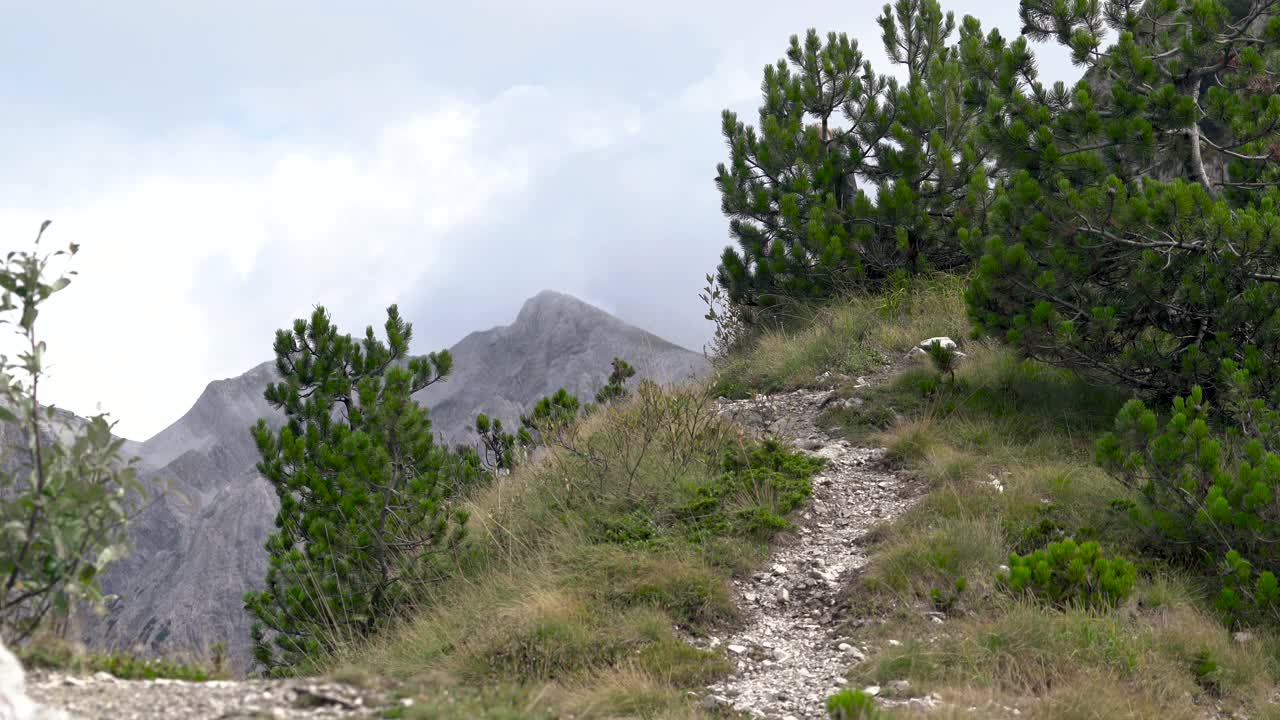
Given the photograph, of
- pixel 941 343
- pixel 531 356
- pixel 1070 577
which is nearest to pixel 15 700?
pixel 1070 577

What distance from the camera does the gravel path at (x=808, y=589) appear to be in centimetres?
545

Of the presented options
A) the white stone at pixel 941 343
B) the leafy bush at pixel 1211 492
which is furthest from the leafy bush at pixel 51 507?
the white stone at pixel 941 343

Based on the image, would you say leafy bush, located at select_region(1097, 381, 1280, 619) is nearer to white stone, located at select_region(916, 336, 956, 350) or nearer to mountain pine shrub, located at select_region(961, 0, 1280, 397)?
mountain pine shrub, located at select_region(961, 0, 1280, 397)

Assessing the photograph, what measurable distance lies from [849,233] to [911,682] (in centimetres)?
873

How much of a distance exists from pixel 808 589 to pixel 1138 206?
417cm

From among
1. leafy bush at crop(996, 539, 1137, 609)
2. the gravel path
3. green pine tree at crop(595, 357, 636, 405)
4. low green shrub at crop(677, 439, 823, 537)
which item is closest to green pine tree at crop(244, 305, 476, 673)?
low green shrub at crop(677, 439, 823, 537)

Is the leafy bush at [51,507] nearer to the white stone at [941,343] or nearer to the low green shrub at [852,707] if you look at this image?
the low green shrub at [852,707]

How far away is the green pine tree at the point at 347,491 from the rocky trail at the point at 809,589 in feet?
8.27

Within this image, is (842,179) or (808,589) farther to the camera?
(842,179)

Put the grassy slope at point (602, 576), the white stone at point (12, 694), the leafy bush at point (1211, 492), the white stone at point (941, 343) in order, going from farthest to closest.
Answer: the white stone at point (941, 343) < the leafy bush at point (1211, 492) < the grassy slope at point (602, 576) < the white stone at point (12, 694)

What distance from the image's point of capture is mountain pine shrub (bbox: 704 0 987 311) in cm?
1284

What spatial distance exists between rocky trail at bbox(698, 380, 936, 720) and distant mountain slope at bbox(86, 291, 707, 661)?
135 feet

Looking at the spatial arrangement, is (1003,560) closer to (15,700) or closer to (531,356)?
(15,700)

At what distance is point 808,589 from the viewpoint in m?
6.77
